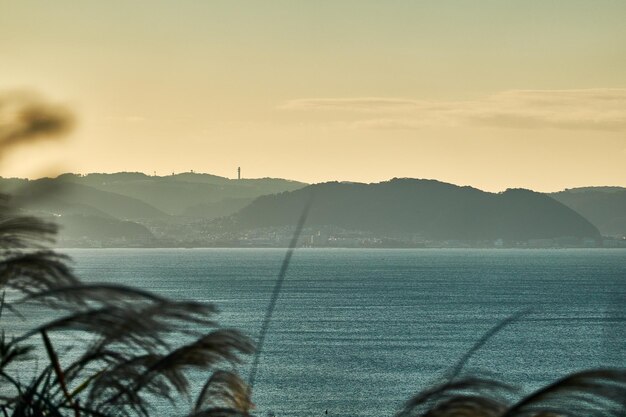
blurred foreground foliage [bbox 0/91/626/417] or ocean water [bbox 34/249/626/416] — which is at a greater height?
blurred foreground foliage [bbox 0/91/626/417]

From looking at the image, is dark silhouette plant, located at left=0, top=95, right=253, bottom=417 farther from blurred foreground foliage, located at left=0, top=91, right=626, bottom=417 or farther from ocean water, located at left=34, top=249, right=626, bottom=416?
ocean water, located at left=34, top=249, right=626, bottom=416

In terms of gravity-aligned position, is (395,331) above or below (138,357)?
below

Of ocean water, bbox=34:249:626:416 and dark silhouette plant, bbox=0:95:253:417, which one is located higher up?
dark silhouette plant, bbox=0:95:253:417

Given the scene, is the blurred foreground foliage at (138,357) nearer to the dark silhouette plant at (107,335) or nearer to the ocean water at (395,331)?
the dark silhouette plant at (107,335)

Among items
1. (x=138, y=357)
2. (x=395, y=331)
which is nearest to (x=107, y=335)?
(x=138, y=357)

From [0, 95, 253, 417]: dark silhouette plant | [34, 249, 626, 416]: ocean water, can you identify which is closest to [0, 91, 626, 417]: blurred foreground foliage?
[0, 95, 253, 417]: dark silhouette plant

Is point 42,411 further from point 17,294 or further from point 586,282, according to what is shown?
point 586,282

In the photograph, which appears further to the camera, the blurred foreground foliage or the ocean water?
the ocean water

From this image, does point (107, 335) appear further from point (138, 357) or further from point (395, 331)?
point (395, 331)

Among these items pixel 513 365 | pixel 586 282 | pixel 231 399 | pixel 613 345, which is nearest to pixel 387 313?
pixel 613 345
